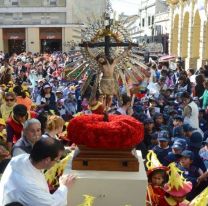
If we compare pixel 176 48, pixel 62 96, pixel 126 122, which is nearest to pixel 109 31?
pixel 126 122

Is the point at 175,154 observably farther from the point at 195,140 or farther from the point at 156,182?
the point at 156,182

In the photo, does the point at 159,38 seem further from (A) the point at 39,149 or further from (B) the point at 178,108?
(A) the point at 39,149

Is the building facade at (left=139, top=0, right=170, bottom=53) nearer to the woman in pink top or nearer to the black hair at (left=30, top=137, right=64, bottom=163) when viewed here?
the woman in pink top

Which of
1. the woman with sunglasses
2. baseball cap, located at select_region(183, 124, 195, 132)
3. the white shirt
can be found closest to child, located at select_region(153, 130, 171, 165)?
baseball cap, located at select_region(183, 124, 195, 132)

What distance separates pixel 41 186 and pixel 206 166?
357 cm

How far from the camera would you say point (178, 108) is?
9.05m


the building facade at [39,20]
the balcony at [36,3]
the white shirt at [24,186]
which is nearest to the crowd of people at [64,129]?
the white shirt at [24,186]

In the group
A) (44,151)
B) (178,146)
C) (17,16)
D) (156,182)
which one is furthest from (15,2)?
(44,151)

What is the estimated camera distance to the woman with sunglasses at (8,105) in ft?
23.1

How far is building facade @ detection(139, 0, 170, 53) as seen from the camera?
3750cm

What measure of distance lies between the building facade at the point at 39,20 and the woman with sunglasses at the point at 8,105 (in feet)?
125

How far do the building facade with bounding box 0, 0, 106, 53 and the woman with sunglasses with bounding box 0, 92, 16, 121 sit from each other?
125 feet

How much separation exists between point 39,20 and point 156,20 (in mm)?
12508

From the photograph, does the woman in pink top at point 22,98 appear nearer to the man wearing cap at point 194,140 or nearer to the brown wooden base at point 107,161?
the man wearing cap at point 194,140
